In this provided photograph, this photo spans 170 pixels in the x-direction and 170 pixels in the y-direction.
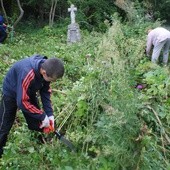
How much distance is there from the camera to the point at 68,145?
146 inches

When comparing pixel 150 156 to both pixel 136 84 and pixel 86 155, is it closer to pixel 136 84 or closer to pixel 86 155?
pixel 86 155

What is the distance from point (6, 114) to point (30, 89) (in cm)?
55

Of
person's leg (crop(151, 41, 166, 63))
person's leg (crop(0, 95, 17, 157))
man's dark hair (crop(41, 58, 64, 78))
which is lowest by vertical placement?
person's leg (crop(0, 95, 17, 157))

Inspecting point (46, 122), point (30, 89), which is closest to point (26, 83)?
point (30, 89)

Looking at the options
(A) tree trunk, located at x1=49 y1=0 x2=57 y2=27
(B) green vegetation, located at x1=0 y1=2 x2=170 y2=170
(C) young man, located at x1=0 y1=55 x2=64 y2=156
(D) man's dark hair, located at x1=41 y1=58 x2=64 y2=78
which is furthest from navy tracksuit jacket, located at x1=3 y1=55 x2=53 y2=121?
(A) tree trunk, located at x1=49 y1=0 x2=57 y2=27

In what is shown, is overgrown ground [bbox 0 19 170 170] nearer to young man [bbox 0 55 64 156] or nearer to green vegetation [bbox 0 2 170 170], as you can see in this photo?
green vegetation [bbox 0 2 170 170]

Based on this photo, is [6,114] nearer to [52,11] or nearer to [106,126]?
[106,126]

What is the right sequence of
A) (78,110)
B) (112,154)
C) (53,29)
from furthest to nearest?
1. (53,29)
2. (78,110)
3. (112,154)

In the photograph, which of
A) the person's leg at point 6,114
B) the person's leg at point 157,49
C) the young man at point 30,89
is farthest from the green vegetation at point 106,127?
the person's leg at point 157,49

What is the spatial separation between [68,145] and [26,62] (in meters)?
1.01

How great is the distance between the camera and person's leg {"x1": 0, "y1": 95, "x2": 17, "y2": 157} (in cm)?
366

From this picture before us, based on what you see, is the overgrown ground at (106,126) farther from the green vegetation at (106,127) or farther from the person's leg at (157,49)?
the person's leg at (157,49)

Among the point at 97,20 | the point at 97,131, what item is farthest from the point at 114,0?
the point at 97,131

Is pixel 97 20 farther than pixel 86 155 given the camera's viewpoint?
Yes
